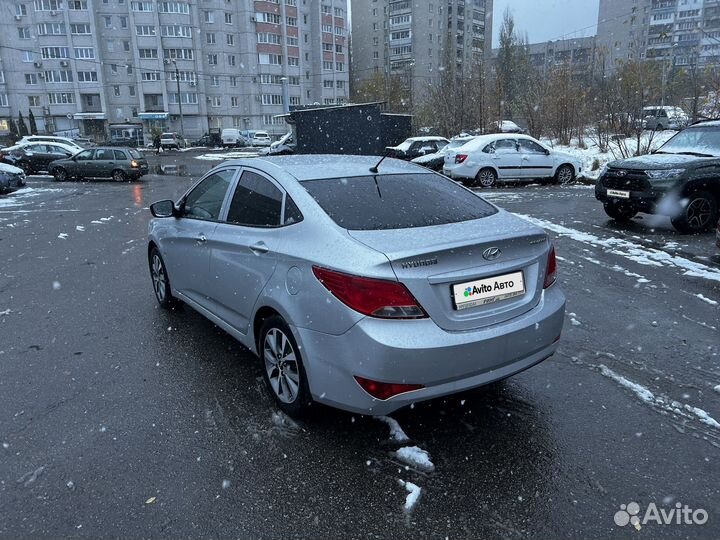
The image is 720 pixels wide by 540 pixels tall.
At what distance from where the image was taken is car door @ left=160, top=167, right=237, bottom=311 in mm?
4211

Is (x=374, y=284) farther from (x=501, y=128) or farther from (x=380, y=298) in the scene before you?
(x=501, y=128)

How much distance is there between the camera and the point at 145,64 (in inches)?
2744

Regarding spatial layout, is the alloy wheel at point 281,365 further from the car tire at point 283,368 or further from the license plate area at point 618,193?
the license plate area at point 618,193

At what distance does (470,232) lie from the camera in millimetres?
3070

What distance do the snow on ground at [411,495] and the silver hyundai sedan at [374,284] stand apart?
1.26 feet

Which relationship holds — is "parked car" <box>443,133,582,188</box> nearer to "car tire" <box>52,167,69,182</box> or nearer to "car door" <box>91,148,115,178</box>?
"car door" <box>91,148,115,178</box>

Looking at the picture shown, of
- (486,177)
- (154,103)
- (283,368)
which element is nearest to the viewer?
(283,368)

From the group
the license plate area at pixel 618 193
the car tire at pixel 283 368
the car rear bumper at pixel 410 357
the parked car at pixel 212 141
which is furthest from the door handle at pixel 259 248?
the parked car at pixel 212 141

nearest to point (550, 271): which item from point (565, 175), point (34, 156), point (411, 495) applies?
point (411, 495)

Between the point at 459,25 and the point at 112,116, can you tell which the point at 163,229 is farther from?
the point at 459,25

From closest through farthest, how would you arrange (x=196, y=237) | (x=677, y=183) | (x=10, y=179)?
(x=196, y=237) → (x=677, y=183) → (x=10, y=179)

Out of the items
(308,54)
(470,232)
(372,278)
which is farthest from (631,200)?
(308,54)

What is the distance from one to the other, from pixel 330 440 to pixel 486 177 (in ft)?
47.3

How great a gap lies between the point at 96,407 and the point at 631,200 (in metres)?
8.70
